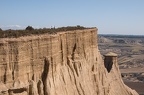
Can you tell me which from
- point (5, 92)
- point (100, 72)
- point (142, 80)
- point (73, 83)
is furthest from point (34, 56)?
point (142, 80)

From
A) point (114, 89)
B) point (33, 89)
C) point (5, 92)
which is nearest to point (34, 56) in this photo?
point (33, 89)

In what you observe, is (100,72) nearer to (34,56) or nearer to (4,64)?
(34,56)

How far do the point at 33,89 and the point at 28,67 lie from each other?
177 cm

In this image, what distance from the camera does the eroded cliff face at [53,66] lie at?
75.0 feet

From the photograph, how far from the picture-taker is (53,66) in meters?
28.7

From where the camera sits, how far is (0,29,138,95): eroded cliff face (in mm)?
22872

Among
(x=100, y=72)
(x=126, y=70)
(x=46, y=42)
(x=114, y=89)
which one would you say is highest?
(x=46, y=42)

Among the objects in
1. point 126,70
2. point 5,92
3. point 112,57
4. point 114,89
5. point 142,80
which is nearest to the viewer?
point 5,92

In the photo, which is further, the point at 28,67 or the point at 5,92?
the point at 28,67

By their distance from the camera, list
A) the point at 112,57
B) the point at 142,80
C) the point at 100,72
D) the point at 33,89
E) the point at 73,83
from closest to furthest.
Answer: the point at 33,89 → the point at 73,83 → the point at 100,72 → the point at 112,57 → the point at 142,80

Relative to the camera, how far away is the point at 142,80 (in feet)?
325

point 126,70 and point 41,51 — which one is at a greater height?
point 41,51

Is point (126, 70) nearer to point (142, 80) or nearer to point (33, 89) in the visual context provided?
point (142, 80)

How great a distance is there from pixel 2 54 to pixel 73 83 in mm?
11739
